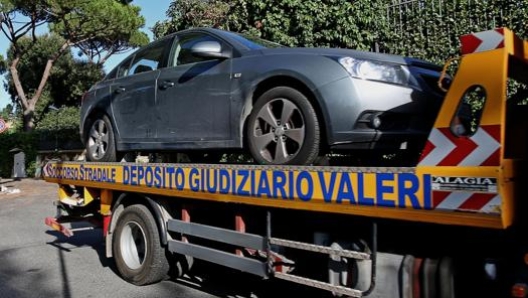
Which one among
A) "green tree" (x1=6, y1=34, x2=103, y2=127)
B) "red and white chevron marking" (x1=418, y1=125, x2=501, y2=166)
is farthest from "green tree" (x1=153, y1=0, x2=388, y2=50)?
"green tree" (x1=6, y1=34, x2=103, y2=127)

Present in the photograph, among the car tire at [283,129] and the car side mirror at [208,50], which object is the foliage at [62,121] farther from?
the car tire at [283,129]

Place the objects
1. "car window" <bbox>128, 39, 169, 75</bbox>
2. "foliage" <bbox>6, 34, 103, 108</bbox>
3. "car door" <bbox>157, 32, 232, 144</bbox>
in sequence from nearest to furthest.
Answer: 1. "car door" <bbox>157, 32, 232, 144</bbox>
2. "car window" <bbox>128, 39, 169, 75</bbox>
3. "foliage" <bbox>6, 34, 103, 108</bbox>

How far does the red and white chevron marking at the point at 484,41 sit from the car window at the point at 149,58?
12.6ft

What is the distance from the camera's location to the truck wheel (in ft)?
18.8

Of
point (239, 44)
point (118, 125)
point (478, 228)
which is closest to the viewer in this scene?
point (478, 228)

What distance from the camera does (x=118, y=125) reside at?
6.71 m

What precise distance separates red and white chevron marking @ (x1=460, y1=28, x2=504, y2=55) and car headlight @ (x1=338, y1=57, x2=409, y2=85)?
1.09 metres

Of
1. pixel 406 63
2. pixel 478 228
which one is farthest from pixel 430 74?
pixel 478 228

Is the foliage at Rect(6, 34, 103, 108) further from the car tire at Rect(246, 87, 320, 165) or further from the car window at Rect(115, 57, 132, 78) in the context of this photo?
the car tire at Rect(246, 87, 320, 165)

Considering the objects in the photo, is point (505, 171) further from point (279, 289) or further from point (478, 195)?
point (279, 289)

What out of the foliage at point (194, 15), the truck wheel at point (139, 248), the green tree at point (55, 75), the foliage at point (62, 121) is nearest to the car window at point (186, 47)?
the truck wheel at point (139, 248)

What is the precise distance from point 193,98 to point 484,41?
Result: 306 cm

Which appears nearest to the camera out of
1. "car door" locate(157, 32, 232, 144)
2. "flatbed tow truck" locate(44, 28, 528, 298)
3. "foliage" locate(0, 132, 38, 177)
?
"flatbed tow truck" locate(44, 28, 528, 298)

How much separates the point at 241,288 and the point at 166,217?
117 cm
